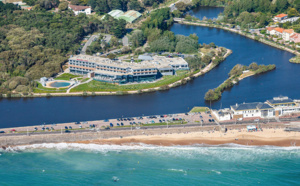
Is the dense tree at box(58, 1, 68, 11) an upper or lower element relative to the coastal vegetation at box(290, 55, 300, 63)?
upper

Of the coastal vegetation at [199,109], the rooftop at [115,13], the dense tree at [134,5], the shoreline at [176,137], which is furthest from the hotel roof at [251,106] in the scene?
the dense tree at [134,5]

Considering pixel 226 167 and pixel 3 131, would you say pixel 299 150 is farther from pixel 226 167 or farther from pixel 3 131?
pixel 3 131

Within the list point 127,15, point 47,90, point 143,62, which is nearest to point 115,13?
point 127,15

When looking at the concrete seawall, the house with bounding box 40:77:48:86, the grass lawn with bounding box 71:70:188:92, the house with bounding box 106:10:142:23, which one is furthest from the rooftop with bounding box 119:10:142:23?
the concrete seawall

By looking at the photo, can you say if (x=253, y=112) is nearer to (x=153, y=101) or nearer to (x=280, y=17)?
(x=153, y=101)

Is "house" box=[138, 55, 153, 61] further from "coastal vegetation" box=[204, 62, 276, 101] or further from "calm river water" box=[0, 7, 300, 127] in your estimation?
"coastal vegetation" box=[204, 62, 276, 101]
